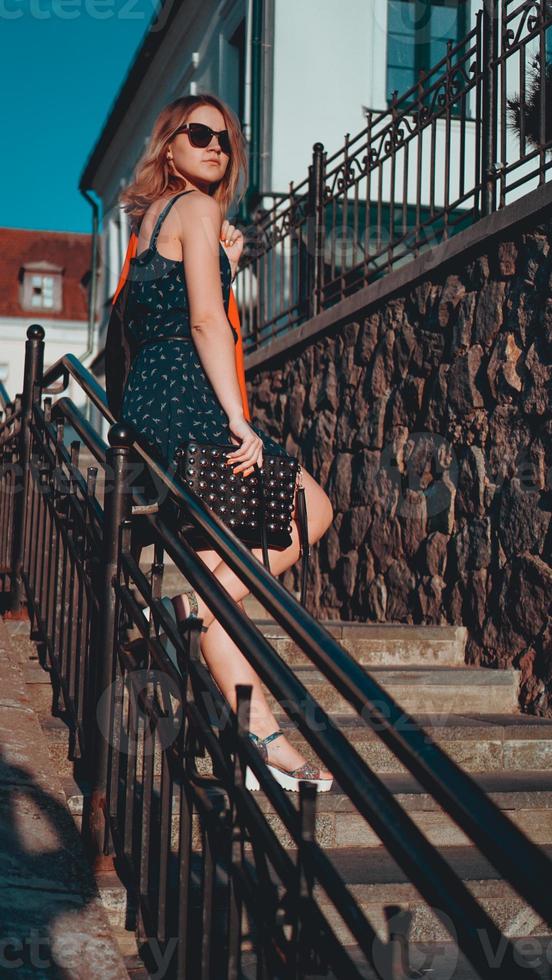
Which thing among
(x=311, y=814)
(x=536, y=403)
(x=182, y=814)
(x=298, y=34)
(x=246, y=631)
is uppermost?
(x=298, y=34)

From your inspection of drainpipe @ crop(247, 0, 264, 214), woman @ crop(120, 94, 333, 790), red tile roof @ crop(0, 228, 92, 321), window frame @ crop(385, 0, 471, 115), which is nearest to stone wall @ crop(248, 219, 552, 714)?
woman @ crop(120, 94, 333, 790)

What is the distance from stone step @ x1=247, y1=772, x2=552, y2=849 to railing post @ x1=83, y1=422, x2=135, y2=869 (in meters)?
0.62

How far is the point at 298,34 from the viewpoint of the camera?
1081 centimetres

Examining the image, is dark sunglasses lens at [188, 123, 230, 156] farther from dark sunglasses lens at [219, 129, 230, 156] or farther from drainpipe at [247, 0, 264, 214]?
drainpipe at [247, 0, 264, 214]

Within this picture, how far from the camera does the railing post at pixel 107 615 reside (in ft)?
8.98

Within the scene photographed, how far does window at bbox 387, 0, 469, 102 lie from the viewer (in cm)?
1104

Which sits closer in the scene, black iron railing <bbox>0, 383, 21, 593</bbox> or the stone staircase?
the stone staircase

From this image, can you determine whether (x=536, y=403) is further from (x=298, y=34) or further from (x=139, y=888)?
(x=298, y=34)

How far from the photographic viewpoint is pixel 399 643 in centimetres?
505

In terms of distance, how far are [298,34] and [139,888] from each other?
392 inches

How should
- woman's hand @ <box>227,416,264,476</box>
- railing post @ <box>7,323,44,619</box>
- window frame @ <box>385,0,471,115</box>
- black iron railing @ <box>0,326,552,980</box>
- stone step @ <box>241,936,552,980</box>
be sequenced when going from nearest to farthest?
black iron railing @ <box>0,326,552,980</box> → stone step @ <box>241,936,552,980</box> → woman's hand @ <box>227,416,264,476</box> → railing post @ <box>7,323,44,619</box> → window frame @ <box>385,0,471,115</box>

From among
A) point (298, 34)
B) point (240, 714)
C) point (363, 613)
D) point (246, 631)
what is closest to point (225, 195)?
point (246, 631)

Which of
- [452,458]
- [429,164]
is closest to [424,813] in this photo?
[452,458]

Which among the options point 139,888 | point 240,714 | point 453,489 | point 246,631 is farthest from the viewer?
point 453,489
